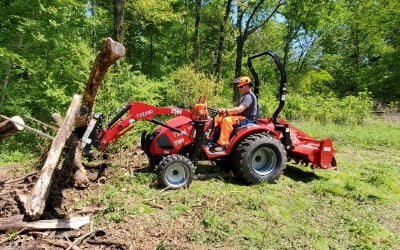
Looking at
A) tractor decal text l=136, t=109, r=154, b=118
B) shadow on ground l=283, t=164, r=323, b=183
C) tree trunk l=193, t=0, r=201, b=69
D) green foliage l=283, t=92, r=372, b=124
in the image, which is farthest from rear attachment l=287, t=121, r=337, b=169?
tree trunk l=193, t=0, r=201, b=69

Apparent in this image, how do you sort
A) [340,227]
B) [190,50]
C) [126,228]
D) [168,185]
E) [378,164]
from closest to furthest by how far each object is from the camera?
1. [126,228]
2. [340,227]
3. [168,185]
4. [378,164]
5. [190,50]

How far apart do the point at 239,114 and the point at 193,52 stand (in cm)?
1727

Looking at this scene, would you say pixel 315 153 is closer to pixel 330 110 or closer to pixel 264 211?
pixel 264 211

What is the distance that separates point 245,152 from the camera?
688 cm

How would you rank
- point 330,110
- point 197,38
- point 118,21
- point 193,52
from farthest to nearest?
point 193,52 < point 197,38 < point 330,110 < point 118,21

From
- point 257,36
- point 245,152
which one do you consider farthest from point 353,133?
point 257,36

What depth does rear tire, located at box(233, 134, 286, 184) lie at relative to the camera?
271 inches

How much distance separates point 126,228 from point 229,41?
81.1 ft

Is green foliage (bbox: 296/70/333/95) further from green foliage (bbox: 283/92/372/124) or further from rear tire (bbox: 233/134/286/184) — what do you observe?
rear tire (bbox: 233/134/286/184)

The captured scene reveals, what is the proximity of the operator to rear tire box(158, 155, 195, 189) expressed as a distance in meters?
0.85

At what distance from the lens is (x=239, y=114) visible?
290 inches

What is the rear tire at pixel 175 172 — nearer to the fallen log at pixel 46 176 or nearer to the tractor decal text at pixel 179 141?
the tractor decal text at pixel 179 141

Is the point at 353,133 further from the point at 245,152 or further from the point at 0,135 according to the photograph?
the point at 0,135

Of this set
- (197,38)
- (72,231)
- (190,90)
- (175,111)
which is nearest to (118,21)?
(190,90)
